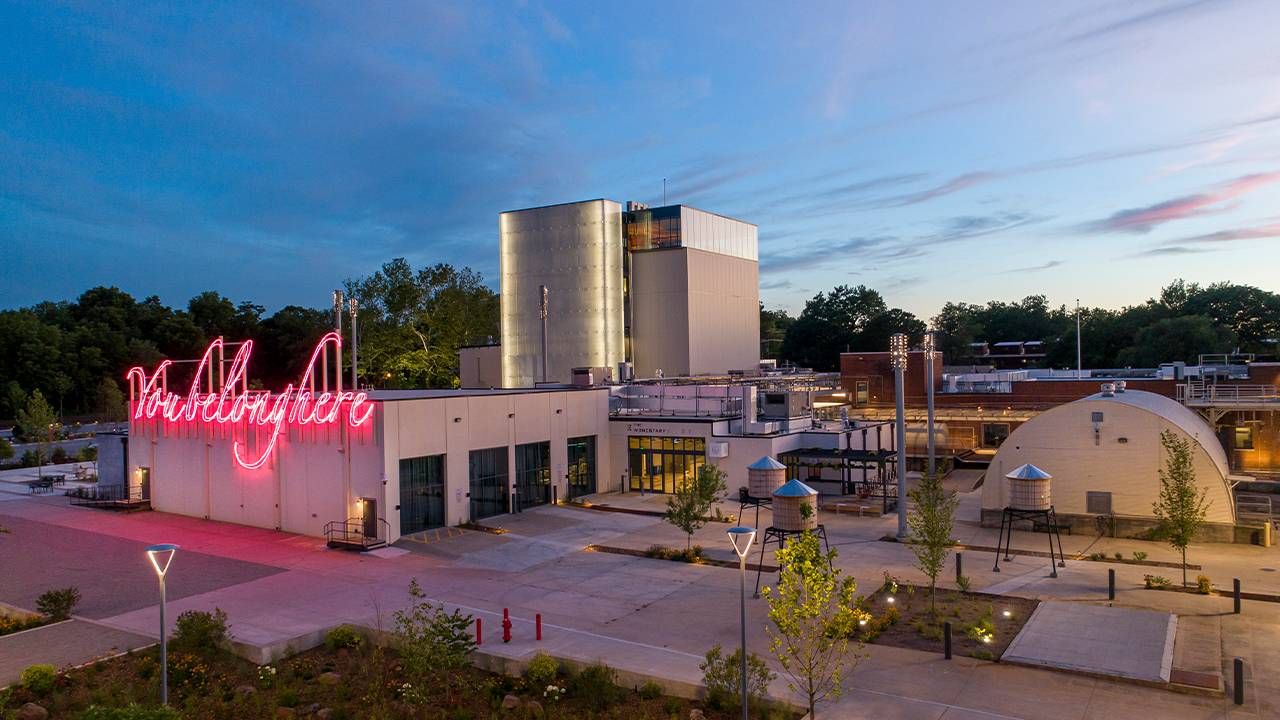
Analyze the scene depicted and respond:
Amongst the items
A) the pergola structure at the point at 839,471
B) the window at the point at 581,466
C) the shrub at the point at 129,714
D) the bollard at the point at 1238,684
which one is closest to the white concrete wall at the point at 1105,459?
the pergola structure at the point at 839,471

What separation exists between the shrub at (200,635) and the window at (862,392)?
51948 millimetres

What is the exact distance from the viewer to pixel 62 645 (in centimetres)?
1997

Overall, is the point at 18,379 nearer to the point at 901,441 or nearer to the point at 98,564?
the point at 98,564

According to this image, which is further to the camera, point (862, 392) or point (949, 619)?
point (862, 392)

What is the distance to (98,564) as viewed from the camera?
28.6 m

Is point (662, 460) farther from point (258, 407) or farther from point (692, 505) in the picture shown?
point (258, 407)

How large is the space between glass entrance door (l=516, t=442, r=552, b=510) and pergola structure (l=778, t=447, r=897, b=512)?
38.1 ft

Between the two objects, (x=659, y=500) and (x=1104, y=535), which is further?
(x=659, y=500)

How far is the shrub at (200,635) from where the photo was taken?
18844mm

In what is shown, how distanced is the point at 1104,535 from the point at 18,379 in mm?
111838

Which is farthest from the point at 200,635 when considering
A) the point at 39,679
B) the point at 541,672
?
the point at 541,672

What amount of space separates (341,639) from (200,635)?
321 centimetres

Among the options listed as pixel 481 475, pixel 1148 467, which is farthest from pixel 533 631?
pixel 1148 467

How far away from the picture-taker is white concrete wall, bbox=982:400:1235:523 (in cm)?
2953
